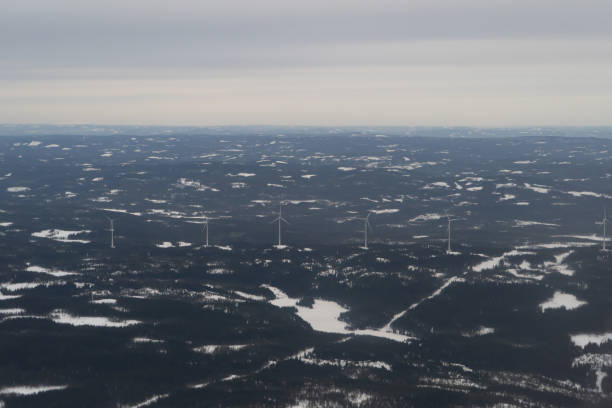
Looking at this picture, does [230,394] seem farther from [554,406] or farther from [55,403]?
[554,406]

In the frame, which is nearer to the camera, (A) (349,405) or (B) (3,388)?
(A) (349,405)

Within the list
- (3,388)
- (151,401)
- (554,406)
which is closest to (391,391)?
(554,406)

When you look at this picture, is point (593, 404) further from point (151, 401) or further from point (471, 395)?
point (151, 401)

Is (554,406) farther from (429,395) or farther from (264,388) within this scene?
(264,388)

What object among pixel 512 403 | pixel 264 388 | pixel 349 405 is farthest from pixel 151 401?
pixel 512 403

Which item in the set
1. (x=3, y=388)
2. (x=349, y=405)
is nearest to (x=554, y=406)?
(x=349, y=405)

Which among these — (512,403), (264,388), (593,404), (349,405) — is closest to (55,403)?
(264,388)
